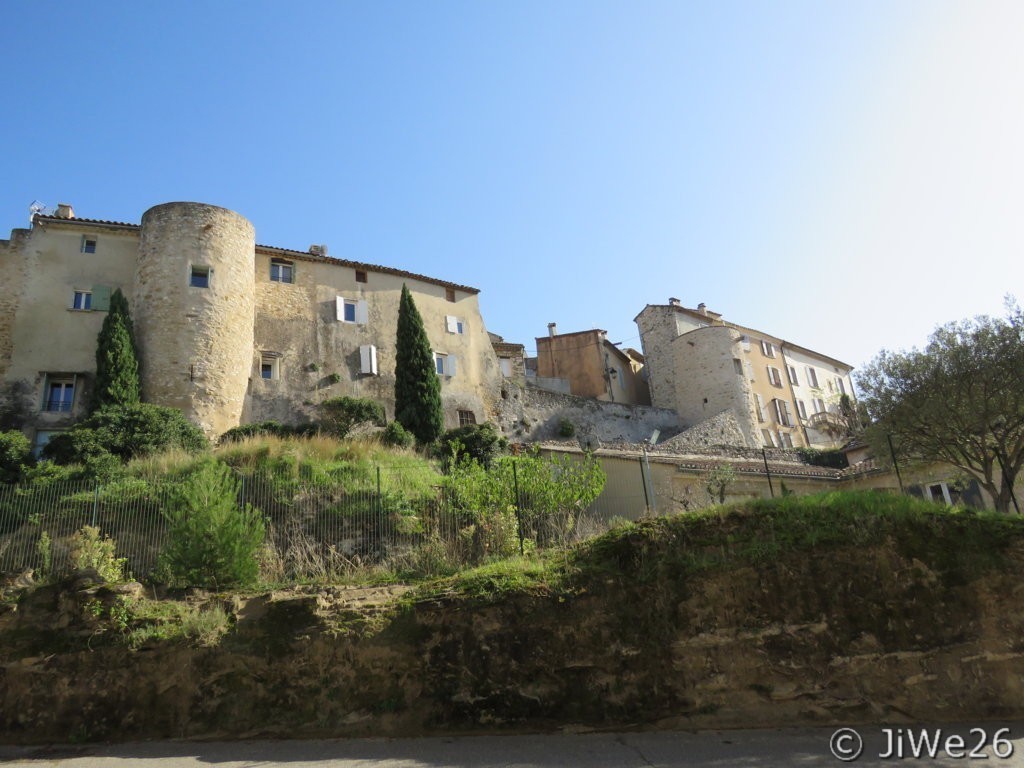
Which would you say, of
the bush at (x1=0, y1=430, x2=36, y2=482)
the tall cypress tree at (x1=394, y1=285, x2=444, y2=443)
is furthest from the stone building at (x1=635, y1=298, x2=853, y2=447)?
the bush at (x1=0, y1=430, x2=36, y2=482)

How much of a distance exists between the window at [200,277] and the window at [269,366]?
3.94 m

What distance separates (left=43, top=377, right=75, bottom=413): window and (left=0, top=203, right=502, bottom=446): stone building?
0.14ft

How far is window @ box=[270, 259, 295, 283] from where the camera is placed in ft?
109

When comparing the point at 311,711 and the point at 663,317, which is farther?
the point at 663,317

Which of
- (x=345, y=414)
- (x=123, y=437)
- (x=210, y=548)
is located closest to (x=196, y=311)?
(x=345, y=414)

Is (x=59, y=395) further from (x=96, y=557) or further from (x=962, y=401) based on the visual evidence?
(x=962, y=401)

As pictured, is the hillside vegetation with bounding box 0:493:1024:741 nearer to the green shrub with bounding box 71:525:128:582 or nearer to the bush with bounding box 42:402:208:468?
the green shrub with bounding box 71:525:128:582

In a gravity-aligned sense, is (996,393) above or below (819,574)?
above

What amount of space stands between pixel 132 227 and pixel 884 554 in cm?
3119

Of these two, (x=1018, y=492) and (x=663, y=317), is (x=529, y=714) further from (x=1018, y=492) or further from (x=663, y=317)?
(x=663, y=317)

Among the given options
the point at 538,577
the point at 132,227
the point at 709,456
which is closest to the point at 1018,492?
the point at 709,456

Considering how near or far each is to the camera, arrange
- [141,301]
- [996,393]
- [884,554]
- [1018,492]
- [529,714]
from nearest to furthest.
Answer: [529,714], [884,554], [996,393], [1018,492], [141,301]

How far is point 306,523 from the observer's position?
50.6ft

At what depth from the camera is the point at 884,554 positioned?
927 cm
